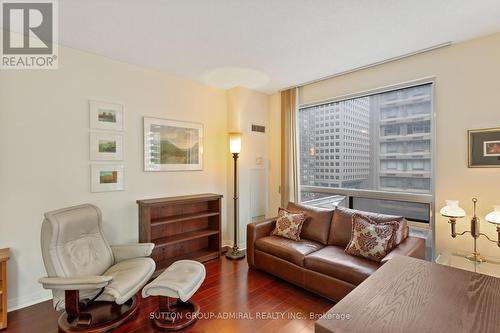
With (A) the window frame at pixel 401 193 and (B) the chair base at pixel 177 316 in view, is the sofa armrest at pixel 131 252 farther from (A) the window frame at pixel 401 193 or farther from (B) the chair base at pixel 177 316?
(A) the window frame at pixel 401 193

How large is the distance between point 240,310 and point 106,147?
2410 mm

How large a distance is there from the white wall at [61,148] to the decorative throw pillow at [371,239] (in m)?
2.52

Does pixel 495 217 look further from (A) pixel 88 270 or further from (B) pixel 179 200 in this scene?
(A) pixel 88 270

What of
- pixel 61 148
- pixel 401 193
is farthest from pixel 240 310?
pixel 61 148

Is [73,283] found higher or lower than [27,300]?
higher

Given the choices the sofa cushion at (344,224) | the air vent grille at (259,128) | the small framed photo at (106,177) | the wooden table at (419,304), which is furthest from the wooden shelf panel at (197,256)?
the wooden table at (419,304)

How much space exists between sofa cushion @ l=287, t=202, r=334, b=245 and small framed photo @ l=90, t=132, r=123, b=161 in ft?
8.48

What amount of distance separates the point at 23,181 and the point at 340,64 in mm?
3865

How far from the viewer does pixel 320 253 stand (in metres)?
2.73

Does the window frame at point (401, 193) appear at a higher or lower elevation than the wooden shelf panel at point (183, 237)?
higher

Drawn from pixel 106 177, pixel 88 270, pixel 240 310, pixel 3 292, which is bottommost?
pixel 240 310

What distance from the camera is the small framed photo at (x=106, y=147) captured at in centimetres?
288

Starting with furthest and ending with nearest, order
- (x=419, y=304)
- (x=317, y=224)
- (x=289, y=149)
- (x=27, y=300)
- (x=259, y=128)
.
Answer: (x=259, y=128), (x=289, y=149), (x=317, y=224), (x=27, y=300), (x=419, y=304)

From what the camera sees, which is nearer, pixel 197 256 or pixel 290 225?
pixel 290 225
